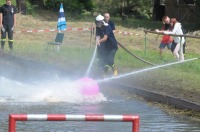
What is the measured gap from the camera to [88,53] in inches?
955

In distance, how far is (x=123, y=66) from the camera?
66.8 ft

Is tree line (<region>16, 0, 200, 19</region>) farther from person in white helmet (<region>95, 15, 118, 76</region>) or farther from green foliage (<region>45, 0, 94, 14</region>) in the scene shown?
person in white helmet (<region>95, 15, 118, 76</region>)

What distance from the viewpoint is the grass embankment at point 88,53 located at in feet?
57.0

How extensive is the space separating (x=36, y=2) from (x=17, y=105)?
38.0 m

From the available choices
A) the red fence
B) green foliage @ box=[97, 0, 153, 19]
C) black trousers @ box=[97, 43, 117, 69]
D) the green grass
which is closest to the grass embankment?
the green grass

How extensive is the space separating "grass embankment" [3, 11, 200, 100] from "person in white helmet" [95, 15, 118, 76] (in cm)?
104

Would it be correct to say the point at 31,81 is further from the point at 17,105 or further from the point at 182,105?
the point at 182,105

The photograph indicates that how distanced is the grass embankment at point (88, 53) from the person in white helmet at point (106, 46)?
1.04m

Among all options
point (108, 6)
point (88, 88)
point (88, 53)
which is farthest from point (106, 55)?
point (108, 6)

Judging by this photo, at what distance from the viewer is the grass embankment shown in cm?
1736

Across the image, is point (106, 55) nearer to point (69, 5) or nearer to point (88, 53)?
point (88, 53)

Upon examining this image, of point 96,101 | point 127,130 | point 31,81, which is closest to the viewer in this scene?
point 127,130

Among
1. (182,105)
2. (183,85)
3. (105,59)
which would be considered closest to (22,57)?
(105,59)

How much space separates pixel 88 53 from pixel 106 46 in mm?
6464
